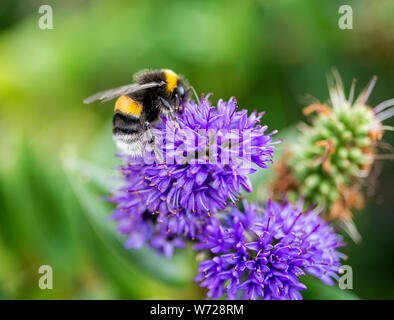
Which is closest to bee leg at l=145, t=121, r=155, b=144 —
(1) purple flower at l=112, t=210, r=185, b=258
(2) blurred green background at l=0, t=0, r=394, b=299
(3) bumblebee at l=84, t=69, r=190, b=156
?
(3) bumblebee at l=84, t=69, r=190, b=156

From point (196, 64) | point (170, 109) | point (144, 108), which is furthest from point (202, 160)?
point (196, 64)

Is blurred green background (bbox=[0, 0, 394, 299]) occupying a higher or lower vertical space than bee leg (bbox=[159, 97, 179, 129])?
higher

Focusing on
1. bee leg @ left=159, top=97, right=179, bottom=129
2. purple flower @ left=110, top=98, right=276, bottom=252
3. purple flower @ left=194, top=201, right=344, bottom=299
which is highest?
bee leg @ left=159, top=97, right=179, bottom=129

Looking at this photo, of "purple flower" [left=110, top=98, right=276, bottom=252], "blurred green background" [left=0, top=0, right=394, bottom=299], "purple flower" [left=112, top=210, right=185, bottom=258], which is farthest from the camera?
"blurred green background" [left=0, top=0, right=394, bottom=299]

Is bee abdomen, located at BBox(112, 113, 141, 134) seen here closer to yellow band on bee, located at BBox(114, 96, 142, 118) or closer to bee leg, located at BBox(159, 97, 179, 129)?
yellow band on bee, located at BBox(114, 96, 142, 118)

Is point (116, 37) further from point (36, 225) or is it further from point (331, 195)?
point (331, 195)

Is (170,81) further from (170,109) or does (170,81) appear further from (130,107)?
(130,107)

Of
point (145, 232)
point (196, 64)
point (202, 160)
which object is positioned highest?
point (196, 64)
